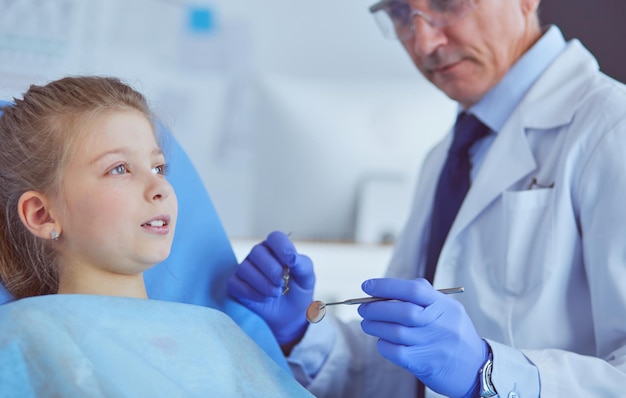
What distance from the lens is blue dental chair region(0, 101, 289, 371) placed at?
1.30m

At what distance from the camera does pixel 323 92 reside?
237 cm

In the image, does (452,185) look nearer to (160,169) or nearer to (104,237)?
(160,169)

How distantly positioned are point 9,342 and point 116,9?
2242mm

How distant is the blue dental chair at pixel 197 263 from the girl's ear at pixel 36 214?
0.71ft

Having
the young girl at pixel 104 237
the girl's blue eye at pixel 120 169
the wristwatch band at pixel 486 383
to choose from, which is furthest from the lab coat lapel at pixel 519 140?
the girl's blue eye at pixel 120 169

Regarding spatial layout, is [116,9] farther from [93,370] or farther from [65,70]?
[93,370]

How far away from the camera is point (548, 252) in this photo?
1263 mm

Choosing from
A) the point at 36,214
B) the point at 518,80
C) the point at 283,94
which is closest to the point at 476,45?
the point at 518,80

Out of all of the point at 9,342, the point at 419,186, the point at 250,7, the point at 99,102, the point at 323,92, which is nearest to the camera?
the point at 9,342

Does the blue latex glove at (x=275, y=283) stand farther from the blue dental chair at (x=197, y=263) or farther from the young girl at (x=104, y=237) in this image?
the young girl at (x=104, y=237)

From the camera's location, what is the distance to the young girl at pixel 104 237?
989mm

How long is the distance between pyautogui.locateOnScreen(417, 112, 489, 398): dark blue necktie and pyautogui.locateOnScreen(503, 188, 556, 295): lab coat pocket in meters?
0.18

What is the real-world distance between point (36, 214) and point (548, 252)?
81cm

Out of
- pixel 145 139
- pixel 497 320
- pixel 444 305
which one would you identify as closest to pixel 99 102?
pixel 145 139
